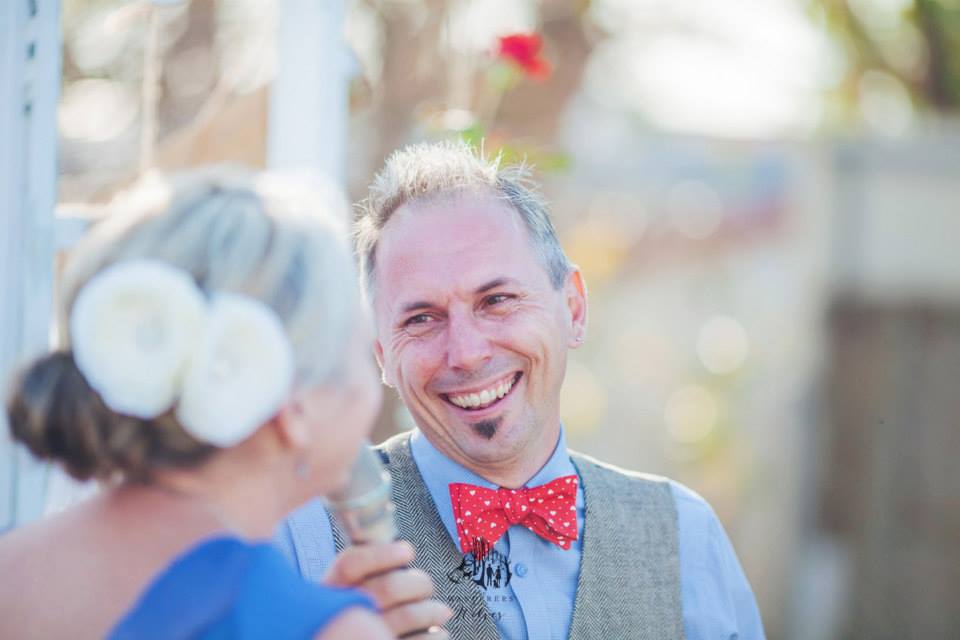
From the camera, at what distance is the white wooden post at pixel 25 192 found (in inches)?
85.9

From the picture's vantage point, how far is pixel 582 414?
7.02 m

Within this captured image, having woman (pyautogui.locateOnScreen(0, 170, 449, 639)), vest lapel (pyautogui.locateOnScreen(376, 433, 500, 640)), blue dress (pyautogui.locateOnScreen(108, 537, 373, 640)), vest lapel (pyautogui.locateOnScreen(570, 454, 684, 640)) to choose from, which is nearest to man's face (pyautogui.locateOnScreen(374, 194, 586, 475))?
vest lapel (pyautogui.locateOnScreen(376, 433, 500, 640))

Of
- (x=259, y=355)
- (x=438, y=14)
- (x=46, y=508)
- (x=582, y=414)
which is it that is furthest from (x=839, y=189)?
(x=259, y=355)

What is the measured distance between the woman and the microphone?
149 mm

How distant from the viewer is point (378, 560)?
60.3 inches

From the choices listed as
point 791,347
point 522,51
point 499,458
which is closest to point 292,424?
point 499,458

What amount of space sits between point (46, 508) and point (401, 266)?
2.94 ft

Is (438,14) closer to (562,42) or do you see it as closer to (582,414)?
(562,42)

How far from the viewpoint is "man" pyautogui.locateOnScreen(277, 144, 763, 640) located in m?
2.23

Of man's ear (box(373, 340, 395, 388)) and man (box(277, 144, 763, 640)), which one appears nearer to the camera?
man (box(277, 144, 763, 640))

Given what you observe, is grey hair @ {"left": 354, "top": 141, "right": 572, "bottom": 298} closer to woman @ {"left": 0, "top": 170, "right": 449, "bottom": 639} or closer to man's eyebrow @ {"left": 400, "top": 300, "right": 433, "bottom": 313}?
man's eyebrow @ {"left": 400, "top": 300, "right": 433, "bottom": 313}

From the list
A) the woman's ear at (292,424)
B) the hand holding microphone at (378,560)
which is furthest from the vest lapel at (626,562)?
the woman's ear at (292,424)

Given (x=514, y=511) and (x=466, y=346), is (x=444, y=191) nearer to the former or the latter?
(x=466, y=346)

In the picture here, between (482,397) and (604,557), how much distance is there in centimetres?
43
